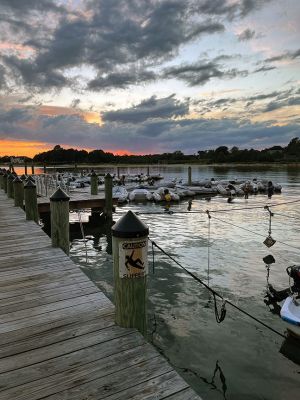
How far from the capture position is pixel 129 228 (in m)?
3.73

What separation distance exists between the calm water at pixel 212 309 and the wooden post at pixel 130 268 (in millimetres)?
2802

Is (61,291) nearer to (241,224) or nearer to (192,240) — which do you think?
(192,240)

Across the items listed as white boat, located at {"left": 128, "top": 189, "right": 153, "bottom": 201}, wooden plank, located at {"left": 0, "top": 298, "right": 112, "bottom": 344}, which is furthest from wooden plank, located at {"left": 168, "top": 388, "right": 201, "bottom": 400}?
white boat, located at {"left": 128, "top": 189, "right": 153, "bottom": 201}

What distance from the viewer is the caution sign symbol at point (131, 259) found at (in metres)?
3.74

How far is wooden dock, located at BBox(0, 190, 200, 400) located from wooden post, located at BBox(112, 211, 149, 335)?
0.22m

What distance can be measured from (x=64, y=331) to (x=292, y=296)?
237 inches

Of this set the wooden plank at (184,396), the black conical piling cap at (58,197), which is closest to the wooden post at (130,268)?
the wooden plank at (184,396)

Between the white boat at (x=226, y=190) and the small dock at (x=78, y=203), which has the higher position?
the small dock at (x=78, y=203)

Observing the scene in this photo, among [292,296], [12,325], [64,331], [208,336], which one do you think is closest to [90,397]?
[64,331]

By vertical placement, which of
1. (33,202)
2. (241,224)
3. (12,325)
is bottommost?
(241,224)

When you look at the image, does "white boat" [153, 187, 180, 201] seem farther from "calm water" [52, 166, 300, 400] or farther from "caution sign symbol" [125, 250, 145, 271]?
"caution sign symbol" [125, 250, 145, 271]

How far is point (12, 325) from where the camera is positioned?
416cm

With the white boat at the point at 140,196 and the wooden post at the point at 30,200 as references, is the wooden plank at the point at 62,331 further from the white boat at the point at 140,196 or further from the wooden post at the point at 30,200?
the white boat at the point at 140,196

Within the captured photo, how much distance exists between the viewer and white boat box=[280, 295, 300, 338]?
7.08 m
